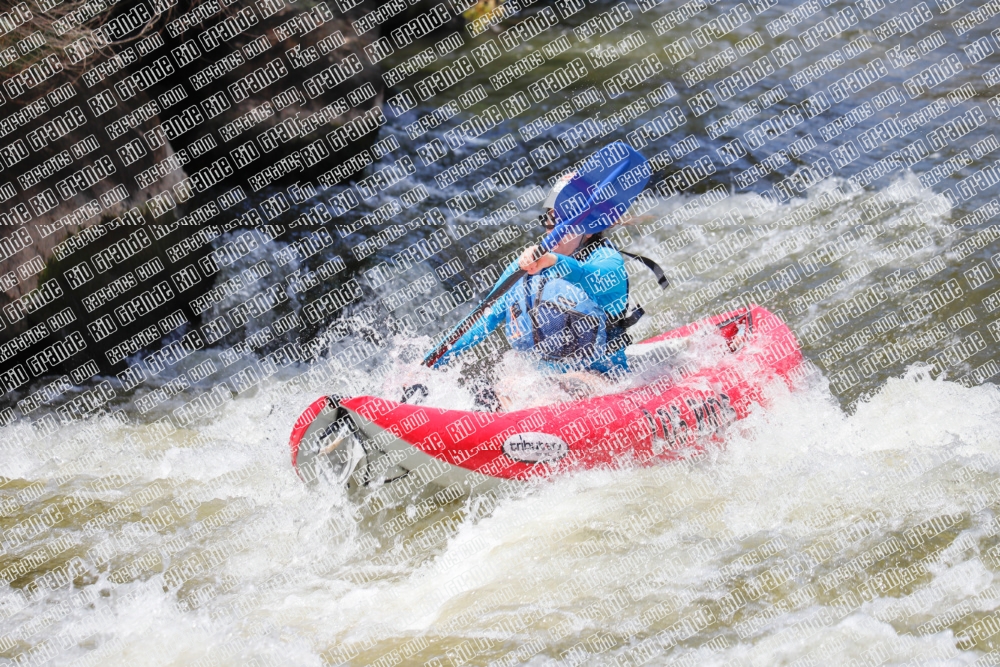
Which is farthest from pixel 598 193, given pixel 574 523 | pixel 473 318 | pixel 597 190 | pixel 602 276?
pixel 574 523

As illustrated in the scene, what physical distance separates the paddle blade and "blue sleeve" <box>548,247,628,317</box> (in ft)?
0.63

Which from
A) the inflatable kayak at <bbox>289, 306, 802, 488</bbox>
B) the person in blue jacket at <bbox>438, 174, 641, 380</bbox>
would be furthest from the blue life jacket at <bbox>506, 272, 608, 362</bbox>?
the inflatable kayak at <bbox>289, 306, 802, 488</bbox>

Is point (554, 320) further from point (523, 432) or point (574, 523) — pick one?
point (574, 523)

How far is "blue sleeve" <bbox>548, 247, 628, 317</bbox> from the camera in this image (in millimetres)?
5047

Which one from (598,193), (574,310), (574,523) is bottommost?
(574,523)

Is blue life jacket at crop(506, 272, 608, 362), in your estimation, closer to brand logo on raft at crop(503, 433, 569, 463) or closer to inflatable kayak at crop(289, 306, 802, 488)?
inflatable kayak at crop(289, 306, 802, 488)

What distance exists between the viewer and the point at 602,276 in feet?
16.7

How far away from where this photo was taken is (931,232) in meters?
7.80

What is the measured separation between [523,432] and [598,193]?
4.37ft

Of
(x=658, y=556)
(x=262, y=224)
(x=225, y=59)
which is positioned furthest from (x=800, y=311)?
(x=225, y=59)

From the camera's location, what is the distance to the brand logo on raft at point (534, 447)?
4.95m

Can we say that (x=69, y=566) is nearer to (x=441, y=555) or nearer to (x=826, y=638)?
(x=441, y=555)

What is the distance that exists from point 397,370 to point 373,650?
1.66 m

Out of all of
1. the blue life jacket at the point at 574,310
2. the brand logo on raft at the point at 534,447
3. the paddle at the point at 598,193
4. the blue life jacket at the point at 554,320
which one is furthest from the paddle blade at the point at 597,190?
the brand logo on raft at the point at 534,447
